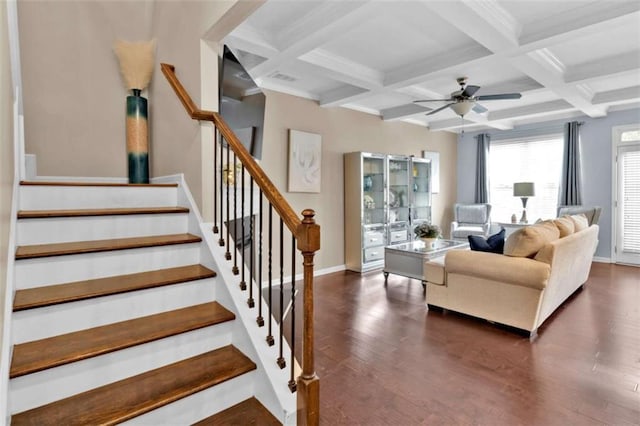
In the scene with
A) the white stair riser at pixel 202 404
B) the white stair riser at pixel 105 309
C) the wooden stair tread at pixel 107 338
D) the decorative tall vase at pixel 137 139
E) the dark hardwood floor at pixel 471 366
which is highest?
the decorative tall vase at pixel 137 139

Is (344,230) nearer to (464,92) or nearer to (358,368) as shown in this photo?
(464,92)

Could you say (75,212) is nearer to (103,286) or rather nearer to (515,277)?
(103,286)

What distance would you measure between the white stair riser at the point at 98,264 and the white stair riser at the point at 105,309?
0.80ft

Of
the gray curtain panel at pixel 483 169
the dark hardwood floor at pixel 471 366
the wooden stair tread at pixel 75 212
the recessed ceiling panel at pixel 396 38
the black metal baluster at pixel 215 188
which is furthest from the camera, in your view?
the gray curtain panel at pixel 483 169

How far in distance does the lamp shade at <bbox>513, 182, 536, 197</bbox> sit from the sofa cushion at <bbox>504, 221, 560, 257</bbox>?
3.65 meters

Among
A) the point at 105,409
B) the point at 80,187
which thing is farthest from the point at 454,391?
the point at 80,187

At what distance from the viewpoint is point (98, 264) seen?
1816 millimetres

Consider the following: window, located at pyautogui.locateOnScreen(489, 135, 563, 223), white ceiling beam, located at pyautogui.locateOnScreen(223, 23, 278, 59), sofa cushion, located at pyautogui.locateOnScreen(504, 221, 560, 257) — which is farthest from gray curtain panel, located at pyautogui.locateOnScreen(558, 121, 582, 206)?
white ceiling beam, located at pyautogui.locateOnScreen(223, 23, 278, 59)

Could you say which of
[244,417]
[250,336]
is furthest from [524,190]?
[244,417]

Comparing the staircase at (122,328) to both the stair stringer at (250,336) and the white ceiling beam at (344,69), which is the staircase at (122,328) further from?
the white ceiling beam at (344,69)

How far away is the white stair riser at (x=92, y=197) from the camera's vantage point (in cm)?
205

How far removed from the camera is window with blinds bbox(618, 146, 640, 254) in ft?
18.8

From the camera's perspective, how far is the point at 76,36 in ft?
9.75

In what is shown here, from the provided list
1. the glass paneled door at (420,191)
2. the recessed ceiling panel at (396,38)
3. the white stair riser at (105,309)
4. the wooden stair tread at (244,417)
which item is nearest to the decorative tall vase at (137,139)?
the white stair riser at (105,309)
